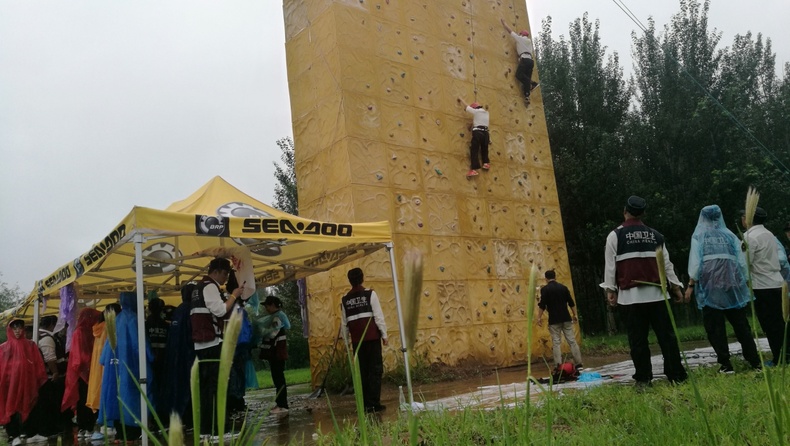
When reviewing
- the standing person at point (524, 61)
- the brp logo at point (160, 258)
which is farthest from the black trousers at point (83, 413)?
the standing person at point (524, 61)

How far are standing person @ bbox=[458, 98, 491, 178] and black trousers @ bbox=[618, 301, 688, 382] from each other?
208 inches

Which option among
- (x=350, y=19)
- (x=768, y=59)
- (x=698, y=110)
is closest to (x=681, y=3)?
(x=698, y=110)

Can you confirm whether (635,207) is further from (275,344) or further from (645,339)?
(275,344)

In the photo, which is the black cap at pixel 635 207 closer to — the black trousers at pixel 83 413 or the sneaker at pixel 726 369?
the sneaker at pixel 726 369

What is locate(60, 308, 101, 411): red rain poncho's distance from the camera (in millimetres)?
6938

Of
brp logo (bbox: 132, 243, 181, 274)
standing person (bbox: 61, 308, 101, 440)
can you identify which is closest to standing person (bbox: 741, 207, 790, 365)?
brp logo (bbox: 132, 243, 181, 274)

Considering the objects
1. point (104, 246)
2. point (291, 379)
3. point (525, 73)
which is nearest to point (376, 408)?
point (104, 246)

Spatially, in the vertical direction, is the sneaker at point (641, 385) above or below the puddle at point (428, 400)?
above

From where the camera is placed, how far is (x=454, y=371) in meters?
9.20

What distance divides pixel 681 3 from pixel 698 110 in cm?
423

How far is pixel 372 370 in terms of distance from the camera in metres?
6.25

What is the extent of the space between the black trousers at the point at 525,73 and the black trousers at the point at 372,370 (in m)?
7.28

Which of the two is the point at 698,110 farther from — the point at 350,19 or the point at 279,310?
the point at 279,310

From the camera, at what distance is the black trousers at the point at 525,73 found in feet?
38.4
